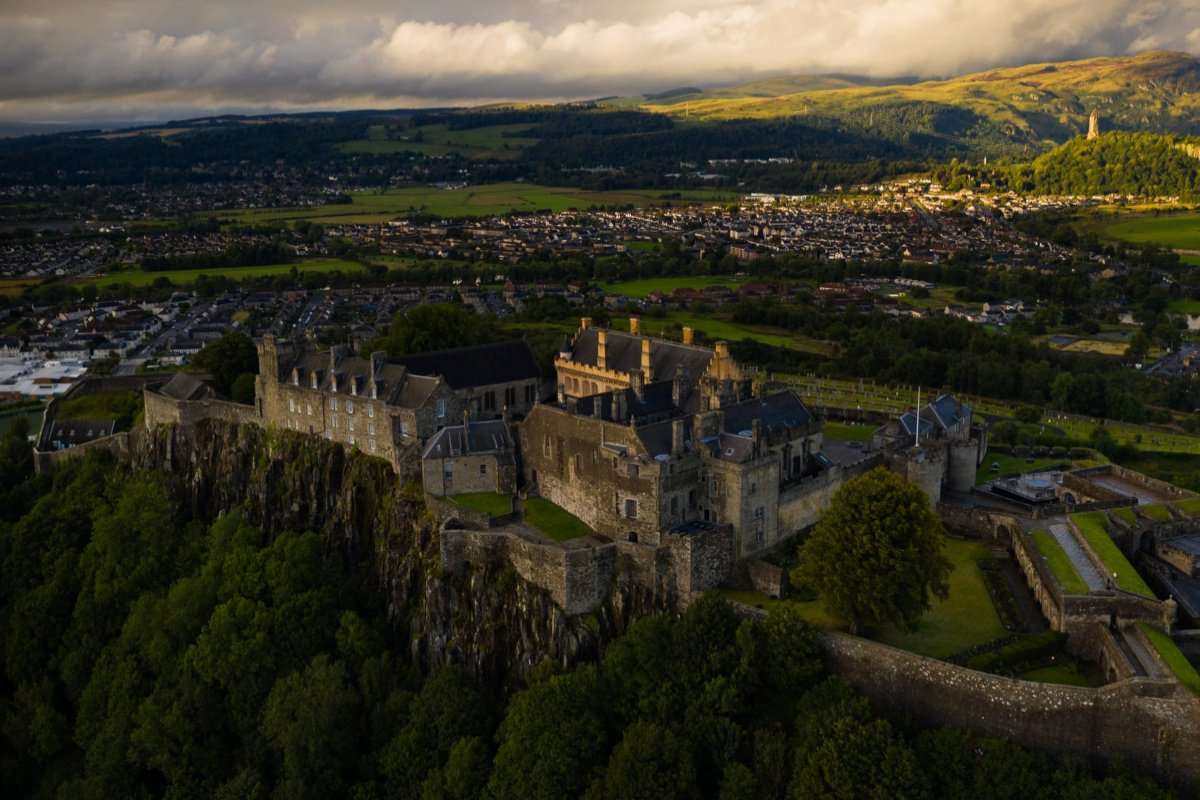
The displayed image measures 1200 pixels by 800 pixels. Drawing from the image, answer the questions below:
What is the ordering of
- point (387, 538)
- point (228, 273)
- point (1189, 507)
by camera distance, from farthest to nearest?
point (228, 273), point (1189, 507), point (387, 538)

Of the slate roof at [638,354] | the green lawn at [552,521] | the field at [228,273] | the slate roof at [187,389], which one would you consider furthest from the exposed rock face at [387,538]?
the field at [228,273]

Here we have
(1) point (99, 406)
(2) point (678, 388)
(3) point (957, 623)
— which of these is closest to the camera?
(3) point (957, 623)

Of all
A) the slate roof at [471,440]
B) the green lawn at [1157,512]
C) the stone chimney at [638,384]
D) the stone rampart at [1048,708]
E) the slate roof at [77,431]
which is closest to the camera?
the stone rampart at [1048,708]

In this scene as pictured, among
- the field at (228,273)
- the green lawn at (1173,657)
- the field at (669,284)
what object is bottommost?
the field at (669,284)

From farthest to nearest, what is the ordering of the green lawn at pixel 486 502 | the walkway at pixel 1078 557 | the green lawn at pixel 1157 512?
the green lawn at pixel 1157 512 < the green lawn at pixel 486 502 < the walkway at pixel 1078 557

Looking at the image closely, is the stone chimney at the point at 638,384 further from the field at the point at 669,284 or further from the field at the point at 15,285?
the field at the point at 15,285

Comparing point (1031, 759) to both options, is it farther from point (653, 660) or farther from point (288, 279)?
point (288, 279)

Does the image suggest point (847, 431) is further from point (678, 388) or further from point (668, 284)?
point (668, 284)

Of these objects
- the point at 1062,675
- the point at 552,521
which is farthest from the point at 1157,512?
the point at 552,521
